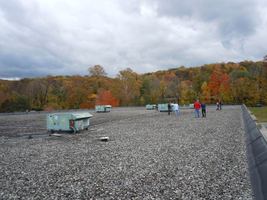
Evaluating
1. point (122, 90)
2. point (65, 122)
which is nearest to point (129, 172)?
point (65, 122)

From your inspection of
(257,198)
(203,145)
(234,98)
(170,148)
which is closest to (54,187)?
(257,198)

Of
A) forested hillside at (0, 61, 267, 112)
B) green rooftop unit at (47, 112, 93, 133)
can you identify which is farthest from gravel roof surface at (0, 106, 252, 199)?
forested hillside at (0, 61, 267, 112)

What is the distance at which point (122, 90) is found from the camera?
86.5 m

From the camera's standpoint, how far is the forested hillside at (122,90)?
2724 inches

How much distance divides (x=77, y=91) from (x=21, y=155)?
68.4m

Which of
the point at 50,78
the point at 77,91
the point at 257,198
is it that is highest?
the point at 50,78

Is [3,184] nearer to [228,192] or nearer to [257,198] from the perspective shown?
[228,192]

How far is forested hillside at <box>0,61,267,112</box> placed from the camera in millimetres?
69188

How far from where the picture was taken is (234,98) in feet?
229

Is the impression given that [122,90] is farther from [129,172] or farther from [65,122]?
[129,172]

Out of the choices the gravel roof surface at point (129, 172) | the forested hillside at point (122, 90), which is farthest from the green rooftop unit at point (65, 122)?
the forested hillside at point (122, 90)

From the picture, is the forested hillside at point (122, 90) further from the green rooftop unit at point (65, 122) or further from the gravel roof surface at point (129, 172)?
the gravel roof surface at point (129, 172)

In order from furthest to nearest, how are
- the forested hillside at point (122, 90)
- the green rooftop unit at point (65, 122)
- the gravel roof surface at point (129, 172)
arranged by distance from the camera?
the forested hillside at point (122, 90)
the green rooftop unit at point (65, 122)
the gravel roof surface at point (129, 172)

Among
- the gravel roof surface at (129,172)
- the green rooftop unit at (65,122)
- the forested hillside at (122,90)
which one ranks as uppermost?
the forested hillside at (122,90)
